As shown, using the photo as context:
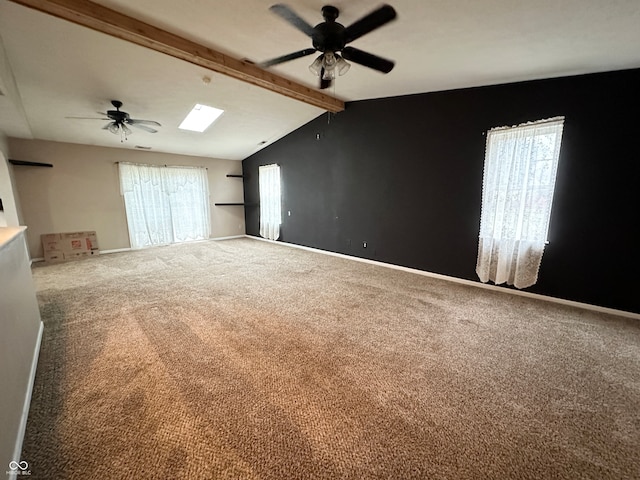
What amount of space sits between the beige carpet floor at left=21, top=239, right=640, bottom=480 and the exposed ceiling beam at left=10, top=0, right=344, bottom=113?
2.69m

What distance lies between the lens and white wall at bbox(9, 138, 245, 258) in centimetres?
486

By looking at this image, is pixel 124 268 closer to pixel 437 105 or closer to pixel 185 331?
pixel 185 331

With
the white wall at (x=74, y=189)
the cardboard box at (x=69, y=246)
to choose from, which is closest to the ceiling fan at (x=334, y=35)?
the white wall at (x=74, y=189)

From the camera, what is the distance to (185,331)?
236 centimetres

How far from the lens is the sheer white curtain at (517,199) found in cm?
292

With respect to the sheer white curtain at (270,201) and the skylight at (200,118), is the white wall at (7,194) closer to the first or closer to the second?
the skylight at (200,118)

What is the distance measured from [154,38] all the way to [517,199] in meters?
4.32

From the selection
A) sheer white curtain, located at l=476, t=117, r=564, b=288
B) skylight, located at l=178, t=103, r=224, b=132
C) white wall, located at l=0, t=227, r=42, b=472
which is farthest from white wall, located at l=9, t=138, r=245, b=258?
sheer white curtain, located at l=476, t=117, r=564, b=288

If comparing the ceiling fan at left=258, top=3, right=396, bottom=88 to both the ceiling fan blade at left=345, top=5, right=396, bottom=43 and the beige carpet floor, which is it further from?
the beige carpet floor

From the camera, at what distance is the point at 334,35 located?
2.05 m

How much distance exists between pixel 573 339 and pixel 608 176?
70.3 inches

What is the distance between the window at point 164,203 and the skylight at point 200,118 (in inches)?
73.4

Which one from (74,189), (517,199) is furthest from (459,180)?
(74,189)

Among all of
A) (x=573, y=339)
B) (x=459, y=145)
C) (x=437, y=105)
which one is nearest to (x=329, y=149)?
(x=437, y=105)
